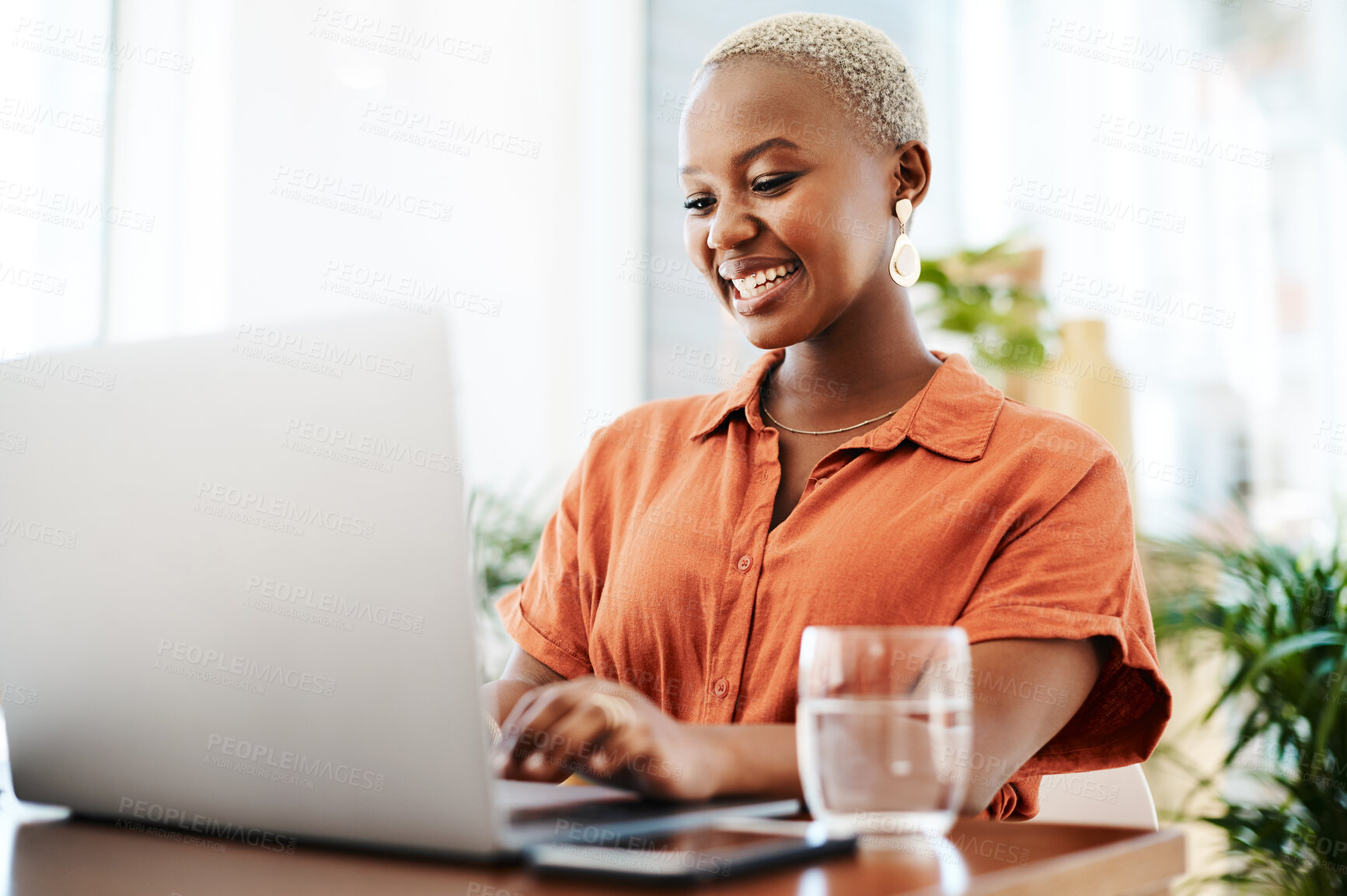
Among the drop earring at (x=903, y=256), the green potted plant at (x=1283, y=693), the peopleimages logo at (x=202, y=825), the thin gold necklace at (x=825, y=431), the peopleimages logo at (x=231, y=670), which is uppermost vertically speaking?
the drop earring at (x=903, y=256)

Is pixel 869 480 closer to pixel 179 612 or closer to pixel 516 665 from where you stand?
pixel 516 665

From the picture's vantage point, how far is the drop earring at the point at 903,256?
1.40 m

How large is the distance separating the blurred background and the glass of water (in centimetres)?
201

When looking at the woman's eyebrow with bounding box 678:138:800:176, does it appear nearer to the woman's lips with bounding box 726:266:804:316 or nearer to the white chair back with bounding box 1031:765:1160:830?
the woman's lips with bounding box 726:266:804:316

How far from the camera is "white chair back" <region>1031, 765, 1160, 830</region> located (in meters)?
1.22

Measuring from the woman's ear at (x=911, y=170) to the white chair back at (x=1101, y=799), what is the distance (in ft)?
2.23

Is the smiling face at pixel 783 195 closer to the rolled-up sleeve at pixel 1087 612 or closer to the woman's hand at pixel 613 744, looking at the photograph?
the rolled-up sleeve at pixel 1087 612

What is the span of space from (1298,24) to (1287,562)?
5.55 feet

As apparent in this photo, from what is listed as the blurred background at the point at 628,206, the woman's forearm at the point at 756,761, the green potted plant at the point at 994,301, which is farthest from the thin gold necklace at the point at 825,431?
the green potted plant at the point at 994,301

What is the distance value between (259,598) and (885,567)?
2.22 ft

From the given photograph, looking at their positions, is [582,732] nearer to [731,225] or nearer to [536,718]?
[536,718]

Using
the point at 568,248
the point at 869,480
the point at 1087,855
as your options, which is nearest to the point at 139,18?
the point at 568,248

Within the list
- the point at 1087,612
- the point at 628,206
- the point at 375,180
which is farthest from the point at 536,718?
the point at 628,206

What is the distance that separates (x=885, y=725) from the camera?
667 mm
